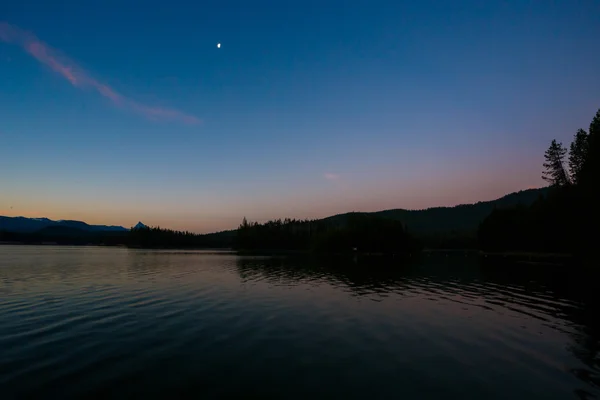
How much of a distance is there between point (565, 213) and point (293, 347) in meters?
92.8

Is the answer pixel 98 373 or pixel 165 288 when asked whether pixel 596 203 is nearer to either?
pixel 165 288

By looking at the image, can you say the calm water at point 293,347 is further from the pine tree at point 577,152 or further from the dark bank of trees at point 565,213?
the pine tree at point 577,152

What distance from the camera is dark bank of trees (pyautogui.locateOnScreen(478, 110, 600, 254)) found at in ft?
233

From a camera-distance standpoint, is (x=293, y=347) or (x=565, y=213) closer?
(x=293, y=347)

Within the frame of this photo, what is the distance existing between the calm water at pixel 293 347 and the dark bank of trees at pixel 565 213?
155ft

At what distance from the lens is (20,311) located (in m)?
27.2

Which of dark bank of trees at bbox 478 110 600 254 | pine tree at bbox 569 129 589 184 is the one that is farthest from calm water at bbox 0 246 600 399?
pine tree at bbox 569 129 589 184

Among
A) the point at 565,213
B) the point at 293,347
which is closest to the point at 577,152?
the point at 565,213

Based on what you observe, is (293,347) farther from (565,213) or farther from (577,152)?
(577,152)

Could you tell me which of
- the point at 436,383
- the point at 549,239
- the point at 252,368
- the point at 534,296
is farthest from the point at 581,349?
the point at 549,239

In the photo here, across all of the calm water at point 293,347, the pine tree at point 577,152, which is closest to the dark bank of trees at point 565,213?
the pine tree at point 577,152

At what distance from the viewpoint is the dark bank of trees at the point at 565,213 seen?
71.1 meters

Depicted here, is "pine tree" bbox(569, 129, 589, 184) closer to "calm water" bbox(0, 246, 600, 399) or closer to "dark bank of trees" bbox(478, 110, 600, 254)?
"dark bank of trees" bbox(478, 110, 600, 254)

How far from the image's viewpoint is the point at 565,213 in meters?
85.1
